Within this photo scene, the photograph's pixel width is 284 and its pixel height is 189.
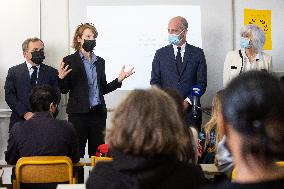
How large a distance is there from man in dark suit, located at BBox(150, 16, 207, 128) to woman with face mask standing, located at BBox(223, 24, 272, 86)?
1.08 feet

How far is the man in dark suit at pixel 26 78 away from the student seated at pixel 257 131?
4.42 meters

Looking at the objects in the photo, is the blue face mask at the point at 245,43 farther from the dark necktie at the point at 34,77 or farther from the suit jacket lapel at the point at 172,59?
the dark necktie at the point at 34,77

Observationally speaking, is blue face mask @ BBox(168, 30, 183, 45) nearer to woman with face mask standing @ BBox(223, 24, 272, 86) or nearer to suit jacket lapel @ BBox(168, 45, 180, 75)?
suit jacket lapel @ BBox(168, 45, 180, 75)

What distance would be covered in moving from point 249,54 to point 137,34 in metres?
1.39

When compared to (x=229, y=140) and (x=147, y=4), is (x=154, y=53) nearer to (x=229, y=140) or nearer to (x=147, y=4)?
(x=147, y=4)

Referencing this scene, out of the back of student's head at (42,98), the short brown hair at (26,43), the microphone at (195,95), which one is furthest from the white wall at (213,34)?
the back of student's head at (42,98)

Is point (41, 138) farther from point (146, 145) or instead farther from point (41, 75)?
point (41, 75)

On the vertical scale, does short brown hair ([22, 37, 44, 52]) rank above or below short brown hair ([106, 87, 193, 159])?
above

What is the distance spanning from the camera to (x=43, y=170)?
3.29 meters

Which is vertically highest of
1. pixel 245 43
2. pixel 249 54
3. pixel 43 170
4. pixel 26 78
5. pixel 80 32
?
pixel 80 32

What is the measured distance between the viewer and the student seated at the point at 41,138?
348 centimetres

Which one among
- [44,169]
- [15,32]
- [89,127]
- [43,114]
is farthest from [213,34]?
[44,169]

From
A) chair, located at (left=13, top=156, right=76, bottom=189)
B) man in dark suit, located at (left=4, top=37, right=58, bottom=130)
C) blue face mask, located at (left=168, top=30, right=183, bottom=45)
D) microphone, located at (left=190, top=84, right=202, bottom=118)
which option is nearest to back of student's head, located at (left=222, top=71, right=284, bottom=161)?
chair, located at (left=13, top=156, right=76, bottom=189)

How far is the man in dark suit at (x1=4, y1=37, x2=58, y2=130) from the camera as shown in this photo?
5.47m
